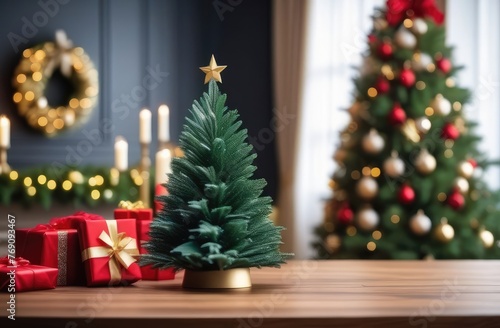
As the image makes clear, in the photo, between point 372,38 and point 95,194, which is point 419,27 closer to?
point 372,38

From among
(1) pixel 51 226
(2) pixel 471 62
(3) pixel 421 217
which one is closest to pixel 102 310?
(1) pixel 51 226

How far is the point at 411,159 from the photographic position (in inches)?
178

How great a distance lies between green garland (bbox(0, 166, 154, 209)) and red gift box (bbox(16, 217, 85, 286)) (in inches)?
146

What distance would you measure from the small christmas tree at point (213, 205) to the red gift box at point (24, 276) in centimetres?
15

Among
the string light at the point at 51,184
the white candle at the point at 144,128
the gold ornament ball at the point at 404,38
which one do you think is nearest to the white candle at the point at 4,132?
the string light at the point at 51,184

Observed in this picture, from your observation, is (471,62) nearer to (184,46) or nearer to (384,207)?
(384,207)

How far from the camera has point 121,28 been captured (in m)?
6.27

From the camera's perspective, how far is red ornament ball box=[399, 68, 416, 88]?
457 cm

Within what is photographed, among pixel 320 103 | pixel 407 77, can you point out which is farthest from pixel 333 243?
pixel 320 103

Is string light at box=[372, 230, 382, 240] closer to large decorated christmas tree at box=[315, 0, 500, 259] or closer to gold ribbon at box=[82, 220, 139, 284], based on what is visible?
large decorated christmas tree at box=[315, 0, 500, 259]

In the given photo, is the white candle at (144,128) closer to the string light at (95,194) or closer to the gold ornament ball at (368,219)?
the gold ornament ball at (368,219)

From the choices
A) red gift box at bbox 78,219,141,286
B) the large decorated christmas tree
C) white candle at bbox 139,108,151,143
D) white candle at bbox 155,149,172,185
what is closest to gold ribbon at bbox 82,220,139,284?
red gift box at bbox 78,219,141,286

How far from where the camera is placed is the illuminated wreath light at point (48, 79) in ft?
18.9

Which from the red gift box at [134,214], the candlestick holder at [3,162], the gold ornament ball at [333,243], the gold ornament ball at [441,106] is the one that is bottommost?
the gold ornament ball at [333,243]
